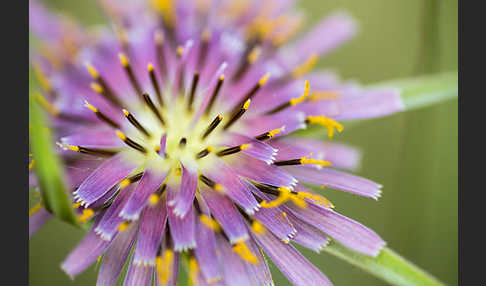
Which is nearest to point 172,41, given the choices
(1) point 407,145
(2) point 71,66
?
(2) point 71,66

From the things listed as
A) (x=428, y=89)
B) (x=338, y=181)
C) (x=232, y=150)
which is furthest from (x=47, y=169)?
(x=428, y=89)

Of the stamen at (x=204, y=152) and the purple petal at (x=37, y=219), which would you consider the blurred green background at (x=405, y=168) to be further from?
the stamen at (x=204, y=152)

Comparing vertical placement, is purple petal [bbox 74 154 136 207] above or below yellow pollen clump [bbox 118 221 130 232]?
above

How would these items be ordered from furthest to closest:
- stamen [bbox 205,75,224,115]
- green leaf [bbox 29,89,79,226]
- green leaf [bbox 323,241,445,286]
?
stamen [bbox 205,75,224,115] → green leaf [bbox 323,241,445,286] → green leaf [bbox 29,89,79,226]

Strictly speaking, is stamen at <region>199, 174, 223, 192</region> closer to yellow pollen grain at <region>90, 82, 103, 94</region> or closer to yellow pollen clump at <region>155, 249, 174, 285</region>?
yellow pollen clump at <region>155, 249, 174, 285</region>

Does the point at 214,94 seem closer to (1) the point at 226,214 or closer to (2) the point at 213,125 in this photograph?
(2) the point at 213,125

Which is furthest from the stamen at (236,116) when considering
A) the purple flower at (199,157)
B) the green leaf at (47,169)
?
the green leaf at (47,169)

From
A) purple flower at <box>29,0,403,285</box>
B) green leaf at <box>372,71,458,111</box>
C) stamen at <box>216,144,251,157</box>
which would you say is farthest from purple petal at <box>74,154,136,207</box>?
green leaf at <box>372,71,458,111</box>

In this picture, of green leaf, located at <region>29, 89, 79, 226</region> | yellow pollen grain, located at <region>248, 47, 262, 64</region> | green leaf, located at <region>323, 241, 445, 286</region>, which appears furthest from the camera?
yellow pollen grain, located at <region>248, 47, 262, 64</region>
